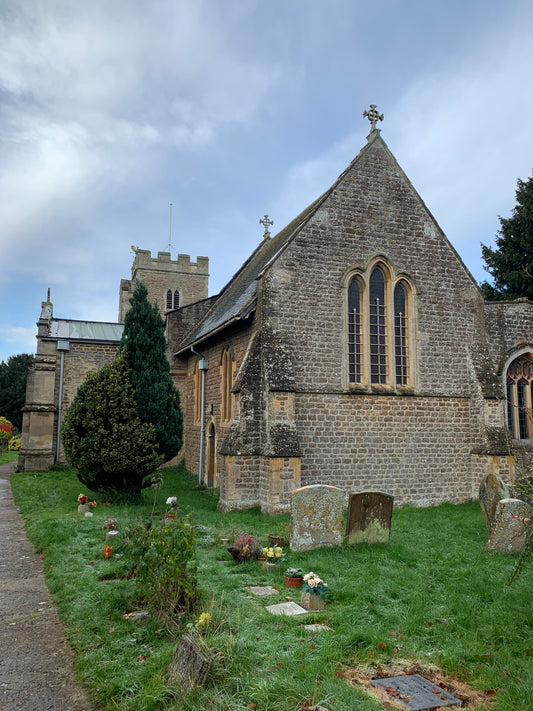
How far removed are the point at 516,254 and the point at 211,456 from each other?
1803 cm

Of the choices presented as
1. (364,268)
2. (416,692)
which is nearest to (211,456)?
(364,268)

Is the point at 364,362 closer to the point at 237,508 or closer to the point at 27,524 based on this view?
the point at 237,508

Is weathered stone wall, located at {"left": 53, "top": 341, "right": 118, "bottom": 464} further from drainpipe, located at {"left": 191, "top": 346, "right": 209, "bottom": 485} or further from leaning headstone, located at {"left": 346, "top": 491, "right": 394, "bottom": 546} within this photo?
leaning headstone, located at {"left": 346, "top": 491, "right": 394, "bottom": 546}

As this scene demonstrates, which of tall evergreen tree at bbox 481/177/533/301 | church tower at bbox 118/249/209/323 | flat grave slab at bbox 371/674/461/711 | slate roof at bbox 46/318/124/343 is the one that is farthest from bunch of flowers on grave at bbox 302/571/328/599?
church tower at bbox 118/249/209/323

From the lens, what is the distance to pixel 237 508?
13.4 m

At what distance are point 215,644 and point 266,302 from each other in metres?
10.3

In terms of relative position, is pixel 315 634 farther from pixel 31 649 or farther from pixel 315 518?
pixel 315 518

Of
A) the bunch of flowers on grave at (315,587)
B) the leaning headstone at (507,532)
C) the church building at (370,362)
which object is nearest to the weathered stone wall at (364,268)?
the church building at (370,362)

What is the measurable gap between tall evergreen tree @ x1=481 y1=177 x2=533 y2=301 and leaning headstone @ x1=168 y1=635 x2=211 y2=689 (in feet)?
81.2

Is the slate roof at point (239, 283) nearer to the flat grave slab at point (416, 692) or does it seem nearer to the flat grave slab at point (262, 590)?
the flat grave slab at point (262, 590)

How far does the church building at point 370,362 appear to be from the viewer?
13734 millimetres

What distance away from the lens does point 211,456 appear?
61.1 feet

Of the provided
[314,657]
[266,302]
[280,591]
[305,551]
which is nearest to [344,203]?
[266,302]

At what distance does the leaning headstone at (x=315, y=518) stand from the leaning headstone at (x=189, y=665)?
190 inches
